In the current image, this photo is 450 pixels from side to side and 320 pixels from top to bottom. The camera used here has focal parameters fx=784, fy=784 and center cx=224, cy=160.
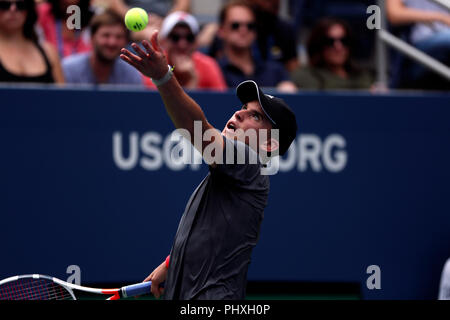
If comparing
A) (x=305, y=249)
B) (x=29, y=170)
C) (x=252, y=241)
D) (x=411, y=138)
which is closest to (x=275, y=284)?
(x=305, y=249)

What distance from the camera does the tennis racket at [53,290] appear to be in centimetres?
344

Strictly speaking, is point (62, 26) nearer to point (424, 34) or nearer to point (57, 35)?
point (57, 35)

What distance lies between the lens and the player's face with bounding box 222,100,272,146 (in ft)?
10.9

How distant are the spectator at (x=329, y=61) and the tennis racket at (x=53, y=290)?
2836 mm

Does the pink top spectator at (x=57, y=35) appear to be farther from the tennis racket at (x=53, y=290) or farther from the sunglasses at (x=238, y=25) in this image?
the tennis racket at (x=53, y=290)

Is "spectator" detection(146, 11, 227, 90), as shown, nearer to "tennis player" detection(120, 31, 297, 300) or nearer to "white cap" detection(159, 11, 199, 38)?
"white cap" detection(159, 11, 199, 38)

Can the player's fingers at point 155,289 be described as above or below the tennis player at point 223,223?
below

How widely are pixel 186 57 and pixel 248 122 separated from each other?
2470 mm

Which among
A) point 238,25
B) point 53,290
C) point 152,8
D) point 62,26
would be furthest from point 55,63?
point 53,290

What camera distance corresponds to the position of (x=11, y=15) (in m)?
5.38

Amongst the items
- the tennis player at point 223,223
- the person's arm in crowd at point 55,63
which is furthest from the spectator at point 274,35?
the tennis player at point 223,223

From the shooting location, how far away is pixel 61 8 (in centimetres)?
619

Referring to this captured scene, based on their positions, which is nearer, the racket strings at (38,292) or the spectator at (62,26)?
the racket strings at (38,292)

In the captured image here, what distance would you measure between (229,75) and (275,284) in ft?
5.36
